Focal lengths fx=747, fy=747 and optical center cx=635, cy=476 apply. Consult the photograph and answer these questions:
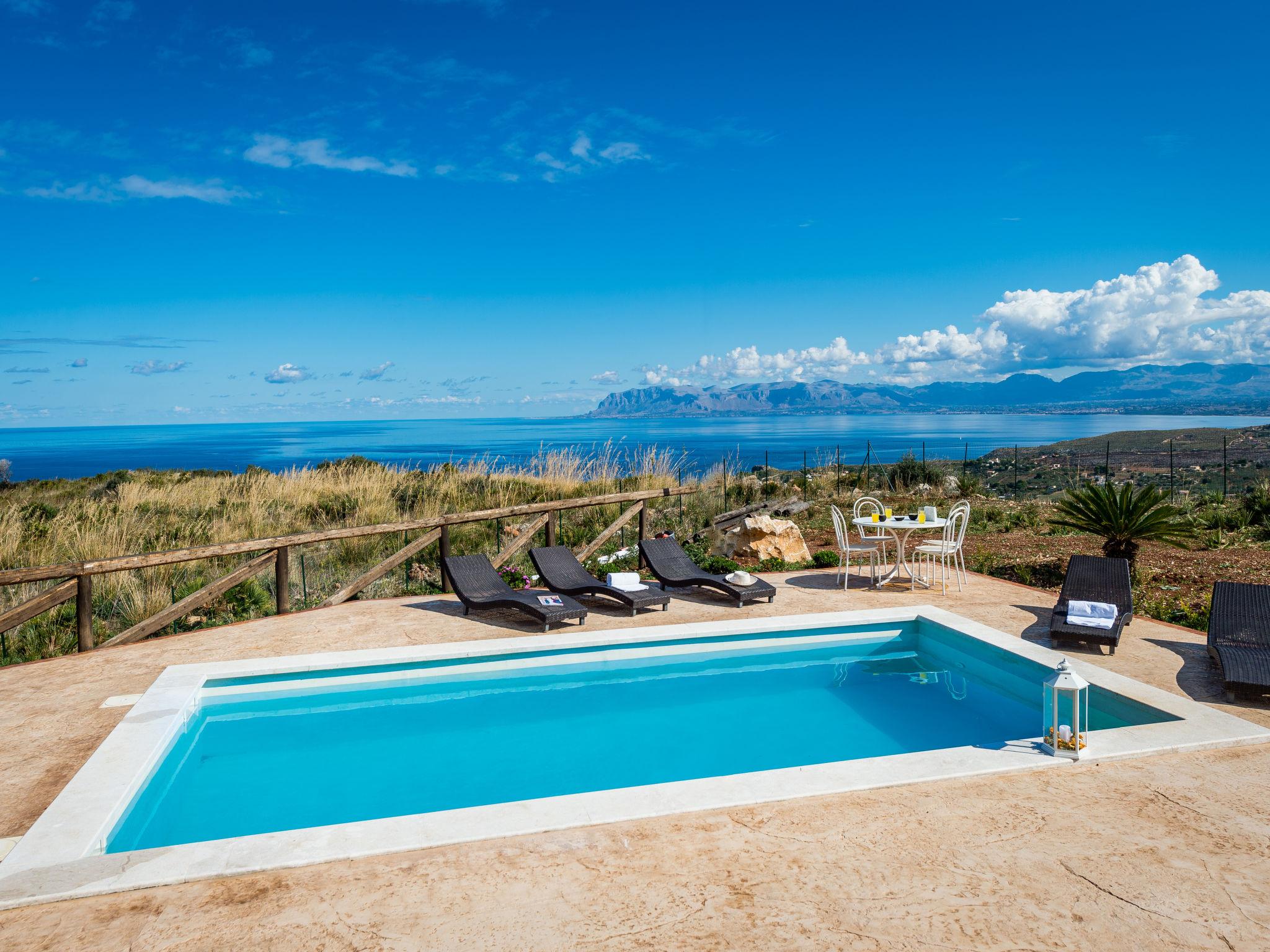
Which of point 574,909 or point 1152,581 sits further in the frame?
point 1152,581

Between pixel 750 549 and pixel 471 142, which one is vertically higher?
pixel 471 142

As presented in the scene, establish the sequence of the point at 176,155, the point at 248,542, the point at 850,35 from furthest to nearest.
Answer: the point at 176,155 → the point at 850,35 → the point at 248,542

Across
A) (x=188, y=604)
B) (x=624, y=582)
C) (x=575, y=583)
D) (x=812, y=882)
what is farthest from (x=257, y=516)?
(x=812, y=882)

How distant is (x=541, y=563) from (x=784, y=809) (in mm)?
4353

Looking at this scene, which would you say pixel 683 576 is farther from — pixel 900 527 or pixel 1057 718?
pixel 1057 718

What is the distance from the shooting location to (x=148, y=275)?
Answer: 33156 millimetres

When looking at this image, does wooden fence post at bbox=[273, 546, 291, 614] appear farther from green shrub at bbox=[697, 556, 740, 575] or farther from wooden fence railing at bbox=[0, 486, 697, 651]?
green shrub at bbox=[697, 556, 740, 575]

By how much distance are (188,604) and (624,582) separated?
3645 mm

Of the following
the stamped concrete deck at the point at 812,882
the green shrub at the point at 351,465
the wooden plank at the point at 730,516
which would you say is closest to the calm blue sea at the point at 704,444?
the green shrub at the point at 351,465

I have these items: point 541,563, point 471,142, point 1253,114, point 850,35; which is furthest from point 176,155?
point 1253,114

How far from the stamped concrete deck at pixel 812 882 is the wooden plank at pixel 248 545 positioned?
2.05 meters

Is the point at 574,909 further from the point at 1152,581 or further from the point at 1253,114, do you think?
the point at 1253,114

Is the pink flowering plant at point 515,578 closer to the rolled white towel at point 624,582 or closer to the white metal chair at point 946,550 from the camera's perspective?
the rolled white towel at point 624,582

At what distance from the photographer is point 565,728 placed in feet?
15.3
